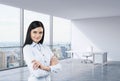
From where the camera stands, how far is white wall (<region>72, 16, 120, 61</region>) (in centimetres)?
1120

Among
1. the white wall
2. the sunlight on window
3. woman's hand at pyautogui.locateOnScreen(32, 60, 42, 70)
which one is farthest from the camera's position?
the sunlight on window

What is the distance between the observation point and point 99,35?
38.5 feet

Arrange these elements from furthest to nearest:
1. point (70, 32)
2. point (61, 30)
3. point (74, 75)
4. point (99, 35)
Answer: point (70, 32)
point (61, 30)
point (99, 35)
point (74, 75)

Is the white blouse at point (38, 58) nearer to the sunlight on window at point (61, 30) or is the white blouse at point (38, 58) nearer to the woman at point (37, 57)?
the woman at point (37, 57)

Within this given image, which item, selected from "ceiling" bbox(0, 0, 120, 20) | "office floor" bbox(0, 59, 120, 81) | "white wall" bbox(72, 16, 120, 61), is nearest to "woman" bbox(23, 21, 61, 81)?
"office floor" bbox(0, 59, 120, 81)

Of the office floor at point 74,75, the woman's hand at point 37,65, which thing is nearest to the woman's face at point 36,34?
the woman's hand at point 37,65

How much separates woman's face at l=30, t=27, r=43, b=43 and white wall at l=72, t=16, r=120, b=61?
946 cm

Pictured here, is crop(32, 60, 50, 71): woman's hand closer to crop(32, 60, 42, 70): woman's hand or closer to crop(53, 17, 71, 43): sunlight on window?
crop(32, 60, 42, 70): woman's hand

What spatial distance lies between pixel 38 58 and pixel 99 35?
427 inches

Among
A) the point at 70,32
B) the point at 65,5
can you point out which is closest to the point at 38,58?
the point at 65,5

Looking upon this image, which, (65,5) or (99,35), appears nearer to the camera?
(65,5)

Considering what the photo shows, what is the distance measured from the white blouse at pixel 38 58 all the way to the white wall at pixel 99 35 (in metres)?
9.45

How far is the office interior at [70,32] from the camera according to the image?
25.7ft

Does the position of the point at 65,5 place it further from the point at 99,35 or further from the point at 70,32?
the point at 70,32
